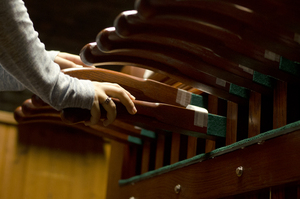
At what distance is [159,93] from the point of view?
1080 millimetres

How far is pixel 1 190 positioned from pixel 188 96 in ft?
4.17

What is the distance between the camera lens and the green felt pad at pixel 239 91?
101cm

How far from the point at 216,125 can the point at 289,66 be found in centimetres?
29

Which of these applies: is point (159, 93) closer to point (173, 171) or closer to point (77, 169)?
point (173, 171)

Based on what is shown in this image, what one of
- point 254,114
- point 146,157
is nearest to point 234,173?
point 254,114

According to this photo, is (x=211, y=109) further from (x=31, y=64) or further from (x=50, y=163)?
(x=50, y=163)

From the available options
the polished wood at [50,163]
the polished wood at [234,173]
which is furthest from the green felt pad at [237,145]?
the polished wood at [50,163]

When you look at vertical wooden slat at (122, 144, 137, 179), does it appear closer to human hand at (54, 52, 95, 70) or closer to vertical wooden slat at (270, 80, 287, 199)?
human hand at (54, 52, 95, 70)

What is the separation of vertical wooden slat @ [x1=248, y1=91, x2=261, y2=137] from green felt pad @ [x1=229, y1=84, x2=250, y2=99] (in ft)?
0.05

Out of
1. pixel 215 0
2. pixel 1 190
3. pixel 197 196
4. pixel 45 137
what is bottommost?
pixel 1 190

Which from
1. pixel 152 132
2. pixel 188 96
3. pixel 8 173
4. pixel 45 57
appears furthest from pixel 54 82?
pixel 8 173

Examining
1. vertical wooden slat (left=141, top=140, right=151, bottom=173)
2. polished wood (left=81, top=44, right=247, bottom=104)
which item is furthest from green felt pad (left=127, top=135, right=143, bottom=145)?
polished wood (left=81, top=44, right=247, bottom=104)

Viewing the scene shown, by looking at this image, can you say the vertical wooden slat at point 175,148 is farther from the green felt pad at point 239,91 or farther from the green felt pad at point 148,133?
the green felt pad at point 239,91

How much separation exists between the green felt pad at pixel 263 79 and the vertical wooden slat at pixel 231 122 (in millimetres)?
136
